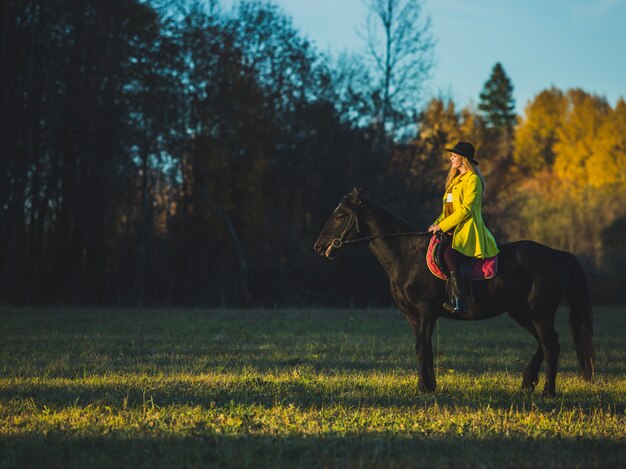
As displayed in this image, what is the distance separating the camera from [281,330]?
16328mm

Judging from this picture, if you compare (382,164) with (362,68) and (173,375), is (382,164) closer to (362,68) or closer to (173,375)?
(362,68)

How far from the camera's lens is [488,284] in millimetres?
8742

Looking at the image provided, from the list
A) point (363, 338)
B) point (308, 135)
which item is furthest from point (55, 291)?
point (363, 338)

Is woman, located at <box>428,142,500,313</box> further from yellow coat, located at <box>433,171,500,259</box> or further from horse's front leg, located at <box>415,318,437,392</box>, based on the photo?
horse's front leg, located at <box>415,318,437,392</box>

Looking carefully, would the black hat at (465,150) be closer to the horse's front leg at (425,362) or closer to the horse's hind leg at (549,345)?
the horse's front leg at (425,362)

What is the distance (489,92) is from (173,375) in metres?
86.1

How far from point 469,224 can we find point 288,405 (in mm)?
3222

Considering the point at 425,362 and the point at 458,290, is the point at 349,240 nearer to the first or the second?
the point at 458,290

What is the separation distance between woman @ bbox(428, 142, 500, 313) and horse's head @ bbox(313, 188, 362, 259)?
100 centimetres

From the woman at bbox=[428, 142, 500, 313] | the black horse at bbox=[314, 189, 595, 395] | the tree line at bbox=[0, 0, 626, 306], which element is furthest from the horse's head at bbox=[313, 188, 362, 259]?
the tree line at bbox=[0, 0, 626, 306]

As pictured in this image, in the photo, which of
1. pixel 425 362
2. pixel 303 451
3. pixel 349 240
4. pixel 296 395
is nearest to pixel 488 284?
pixel 425 362

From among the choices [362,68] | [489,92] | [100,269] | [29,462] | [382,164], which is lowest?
[29,462]

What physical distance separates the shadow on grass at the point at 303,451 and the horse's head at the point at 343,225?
3.46 metres

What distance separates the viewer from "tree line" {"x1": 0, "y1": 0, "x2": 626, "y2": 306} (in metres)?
25.7
